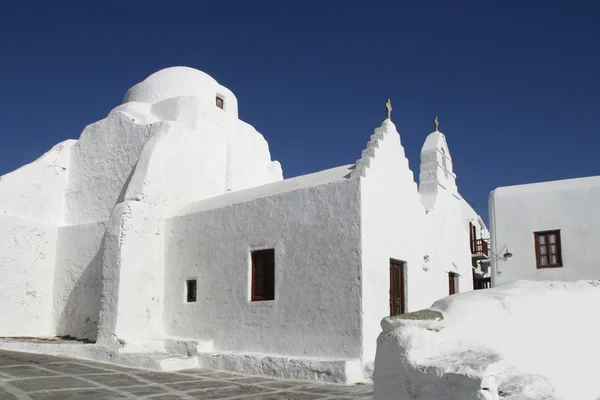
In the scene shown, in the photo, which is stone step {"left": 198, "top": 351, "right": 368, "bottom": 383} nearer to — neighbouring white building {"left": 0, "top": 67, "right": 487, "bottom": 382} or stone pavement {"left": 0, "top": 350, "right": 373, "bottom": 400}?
neighbouring white building {"left": 0, "top": 67, "right": 487, "bottom": 382}

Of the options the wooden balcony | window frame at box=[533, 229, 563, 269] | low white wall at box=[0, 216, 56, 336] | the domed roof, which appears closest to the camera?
low white wall at box=[0, 216, 56, 336]

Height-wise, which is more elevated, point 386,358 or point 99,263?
point 99,263

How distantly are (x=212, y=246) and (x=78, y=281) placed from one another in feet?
11.4

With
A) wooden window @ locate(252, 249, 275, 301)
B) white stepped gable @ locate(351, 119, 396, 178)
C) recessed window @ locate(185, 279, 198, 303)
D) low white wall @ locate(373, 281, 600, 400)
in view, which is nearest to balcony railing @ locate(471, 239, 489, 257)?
white stepped gable @ locate(351, 119, 396, 178)

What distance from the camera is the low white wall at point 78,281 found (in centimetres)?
1143

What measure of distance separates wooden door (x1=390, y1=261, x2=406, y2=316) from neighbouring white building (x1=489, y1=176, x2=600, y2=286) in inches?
224

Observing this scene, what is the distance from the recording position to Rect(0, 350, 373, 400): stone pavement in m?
6.47

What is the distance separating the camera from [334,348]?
827 centimetres

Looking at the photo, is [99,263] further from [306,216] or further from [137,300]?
[306,216]

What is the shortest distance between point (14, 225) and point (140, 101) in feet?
15.9

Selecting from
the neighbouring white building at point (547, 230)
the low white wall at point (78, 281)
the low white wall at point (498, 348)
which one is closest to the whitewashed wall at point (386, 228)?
the low white wall at point (498, 348)

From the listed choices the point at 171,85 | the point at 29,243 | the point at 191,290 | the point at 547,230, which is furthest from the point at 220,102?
the point at 547,230

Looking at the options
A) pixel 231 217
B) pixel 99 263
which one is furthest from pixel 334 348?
pixel 99 263

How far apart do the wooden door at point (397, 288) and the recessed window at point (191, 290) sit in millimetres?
3819
